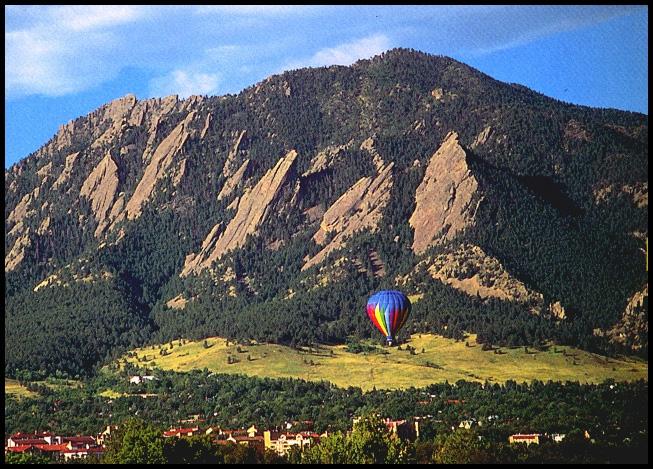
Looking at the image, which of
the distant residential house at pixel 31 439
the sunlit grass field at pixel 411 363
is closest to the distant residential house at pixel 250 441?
the distant residential house at pixel 31 439

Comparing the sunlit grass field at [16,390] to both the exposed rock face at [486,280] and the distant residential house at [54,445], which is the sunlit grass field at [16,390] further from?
the exposed rock face at [486,280]

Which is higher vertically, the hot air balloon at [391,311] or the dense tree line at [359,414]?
the hot air balloon at [391,311]

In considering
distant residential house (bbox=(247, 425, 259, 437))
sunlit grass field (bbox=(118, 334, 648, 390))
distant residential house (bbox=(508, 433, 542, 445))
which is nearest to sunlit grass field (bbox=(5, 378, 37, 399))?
sunlit grass field (bbox=(118, 334, 648, 390))

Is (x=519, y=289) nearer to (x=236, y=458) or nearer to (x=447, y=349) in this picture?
(x=447, y=349)

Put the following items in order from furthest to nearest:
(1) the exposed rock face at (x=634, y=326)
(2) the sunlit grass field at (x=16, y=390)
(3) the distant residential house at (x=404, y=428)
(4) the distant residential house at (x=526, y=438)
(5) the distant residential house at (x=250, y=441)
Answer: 1. (1) the exposed rock face at (x=634, y=326)
2. (2) the sunlit grass field at (x=16, y=390)
3. (3) the distant residential house at (x=404, y=428)
4. (4) the distant residential house at (x=526, y=438)
5. (5) the distant residential house at (x=250, y=441)

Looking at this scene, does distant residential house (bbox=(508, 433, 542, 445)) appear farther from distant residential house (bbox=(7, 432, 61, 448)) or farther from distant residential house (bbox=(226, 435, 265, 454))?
distant residential house (bbox=(7, 432, 61, 448))

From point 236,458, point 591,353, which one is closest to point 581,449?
point 236,458
